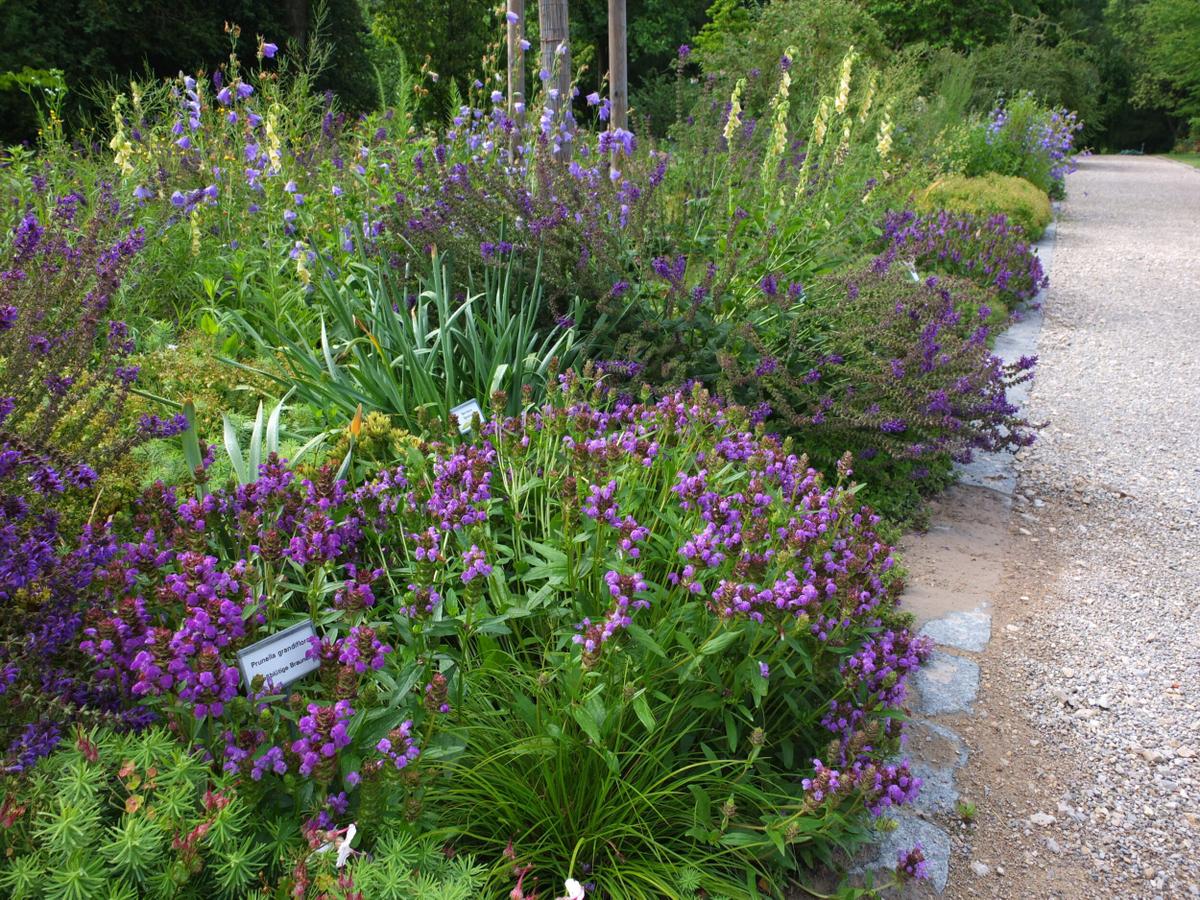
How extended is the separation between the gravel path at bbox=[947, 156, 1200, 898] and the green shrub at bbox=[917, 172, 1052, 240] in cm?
296

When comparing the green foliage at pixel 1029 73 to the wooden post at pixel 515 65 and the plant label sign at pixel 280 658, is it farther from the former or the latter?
→ the plant label sign at pixel 280 658

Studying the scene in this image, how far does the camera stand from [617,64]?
256 inches

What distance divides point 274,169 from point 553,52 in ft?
5.95

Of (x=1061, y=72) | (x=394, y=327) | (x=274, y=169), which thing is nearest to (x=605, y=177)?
(x=394, y=327)

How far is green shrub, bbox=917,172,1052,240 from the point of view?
900 cm

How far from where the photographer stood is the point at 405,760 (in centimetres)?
147

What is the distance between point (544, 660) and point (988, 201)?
9002mm

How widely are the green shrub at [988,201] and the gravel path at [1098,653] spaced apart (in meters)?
2.96

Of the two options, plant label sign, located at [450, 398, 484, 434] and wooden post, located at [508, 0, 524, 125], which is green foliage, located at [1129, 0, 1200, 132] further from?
plant label sign, located at [450, 398, 484, 434]

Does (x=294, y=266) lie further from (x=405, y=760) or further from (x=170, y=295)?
(x=405, y=760)

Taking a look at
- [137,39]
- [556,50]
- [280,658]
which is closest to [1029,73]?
[137,39]

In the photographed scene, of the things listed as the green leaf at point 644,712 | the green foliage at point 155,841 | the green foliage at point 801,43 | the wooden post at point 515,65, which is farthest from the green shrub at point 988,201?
the green foliage at point 155,841

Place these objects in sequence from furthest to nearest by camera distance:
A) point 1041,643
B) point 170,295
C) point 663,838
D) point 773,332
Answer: point 170,295, point 773,332, point 1041,643, point 663,838

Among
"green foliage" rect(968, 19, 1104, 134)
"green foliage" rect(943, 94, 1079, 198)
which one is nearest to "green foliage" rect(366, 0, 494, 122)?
"green foliage" rect(943, 94, 1079, 198)
